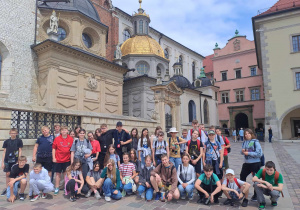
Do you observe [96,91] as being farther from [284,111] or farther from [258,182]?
[284,111]

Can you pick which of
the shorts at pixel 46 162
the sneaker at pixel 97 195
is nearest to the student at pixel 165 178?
the sneaker at pixel 97 195

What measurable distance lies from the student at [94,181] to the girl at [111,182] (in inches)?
6.6

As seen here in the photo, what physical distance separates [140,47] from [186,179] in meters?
23.4

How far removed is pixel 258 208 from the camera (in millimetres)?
4418

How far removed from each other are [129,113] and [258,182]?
19521mm

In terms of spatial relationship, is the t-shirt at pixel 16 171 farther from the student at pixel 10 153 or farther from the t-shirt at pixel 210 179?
the t-shirt at pixel 210 179

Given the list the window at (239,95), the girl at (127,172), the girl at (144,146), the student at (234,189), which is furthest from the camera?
the window at (239,95)

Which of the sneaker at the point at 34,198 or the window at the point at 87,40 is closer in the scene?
the sneaker at the point at 34,198

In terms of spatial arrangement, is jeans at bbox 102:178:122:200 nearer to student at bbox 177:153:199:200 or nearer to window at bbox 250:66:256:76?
student at bbox 177:153:199:200

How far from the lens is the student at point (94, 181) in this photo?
5.22 meters

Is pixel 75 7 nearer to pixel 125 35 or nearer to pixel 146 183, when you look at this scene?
pixel 125 35

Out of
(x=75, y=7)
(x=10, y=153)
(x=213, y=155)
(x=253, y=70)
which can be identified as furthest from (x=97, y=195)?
(x=253, y=70)

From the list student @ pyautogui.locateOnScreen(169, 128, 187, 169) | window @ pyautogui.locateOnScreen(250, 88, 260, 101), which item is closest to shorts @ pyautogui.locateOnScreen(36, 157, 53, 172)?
student @ pyautogui.locateOnScreen(169, 128, 187, 169)

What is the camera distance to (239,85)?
123 feet
